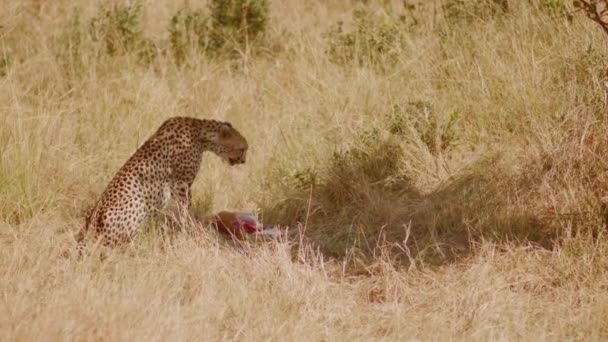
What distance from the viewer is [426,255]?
537cm

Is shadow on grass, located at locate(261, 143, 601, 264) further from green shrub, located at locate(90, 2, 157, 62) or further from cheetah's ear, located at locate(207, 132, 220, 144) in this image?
green shrub, located at locate(90, 2, 157, 62)

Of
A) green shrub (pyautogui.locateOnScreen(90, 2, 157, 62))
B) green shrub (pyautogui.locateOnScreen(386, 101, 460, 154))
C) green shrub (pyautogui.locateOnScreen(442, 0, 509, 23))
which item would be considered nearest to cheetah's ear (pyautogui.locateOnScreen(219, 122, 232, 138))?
green shrub (pyautogui.locateOnScreen(386, 101, 460, 154))

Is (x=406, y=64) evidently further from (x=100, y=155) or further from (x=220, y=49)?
(x=100, y=155)

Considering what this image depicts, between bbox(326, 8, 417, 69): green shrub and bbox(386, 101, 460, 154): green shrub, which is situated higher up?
bbox(326, 8, 417, 69): green shrub

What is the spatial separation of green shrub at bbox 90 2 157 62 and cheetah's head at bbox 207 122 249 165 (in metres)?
1.94

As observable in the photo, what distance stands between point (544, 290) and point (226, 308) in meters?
1.43

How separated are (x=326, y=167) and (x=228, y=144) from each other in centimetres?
61

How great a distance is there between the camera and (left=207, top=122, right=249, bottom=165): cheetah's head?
6.00m

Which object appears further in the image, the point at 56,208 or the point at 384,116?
the point at 384,116

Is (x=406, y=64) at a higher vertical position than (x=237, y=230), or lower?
higher

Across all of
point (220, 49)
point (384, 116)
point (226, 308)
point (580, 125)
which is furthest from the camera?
point (220, 49)

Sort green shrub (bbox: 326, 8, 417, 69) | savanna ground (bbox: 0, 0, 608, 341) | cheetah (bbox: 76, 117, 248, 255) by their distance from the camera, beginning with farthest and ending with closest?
green shrub (bbox: 326, 8, 417, 69) → cheetah (bbox: 76, 117, 248, 255) → savanna ground (bbox: 0, 0, 608, 341)

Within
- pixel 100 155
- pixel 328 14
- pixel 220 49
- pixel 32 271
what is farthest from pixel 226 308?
pixel 328 14

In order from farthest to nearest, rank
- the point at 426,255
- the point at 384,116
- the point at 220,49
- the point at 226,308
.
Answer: the point at 220,49 → the point at 384,116 → the point at 426,255 → the point at 226,308
